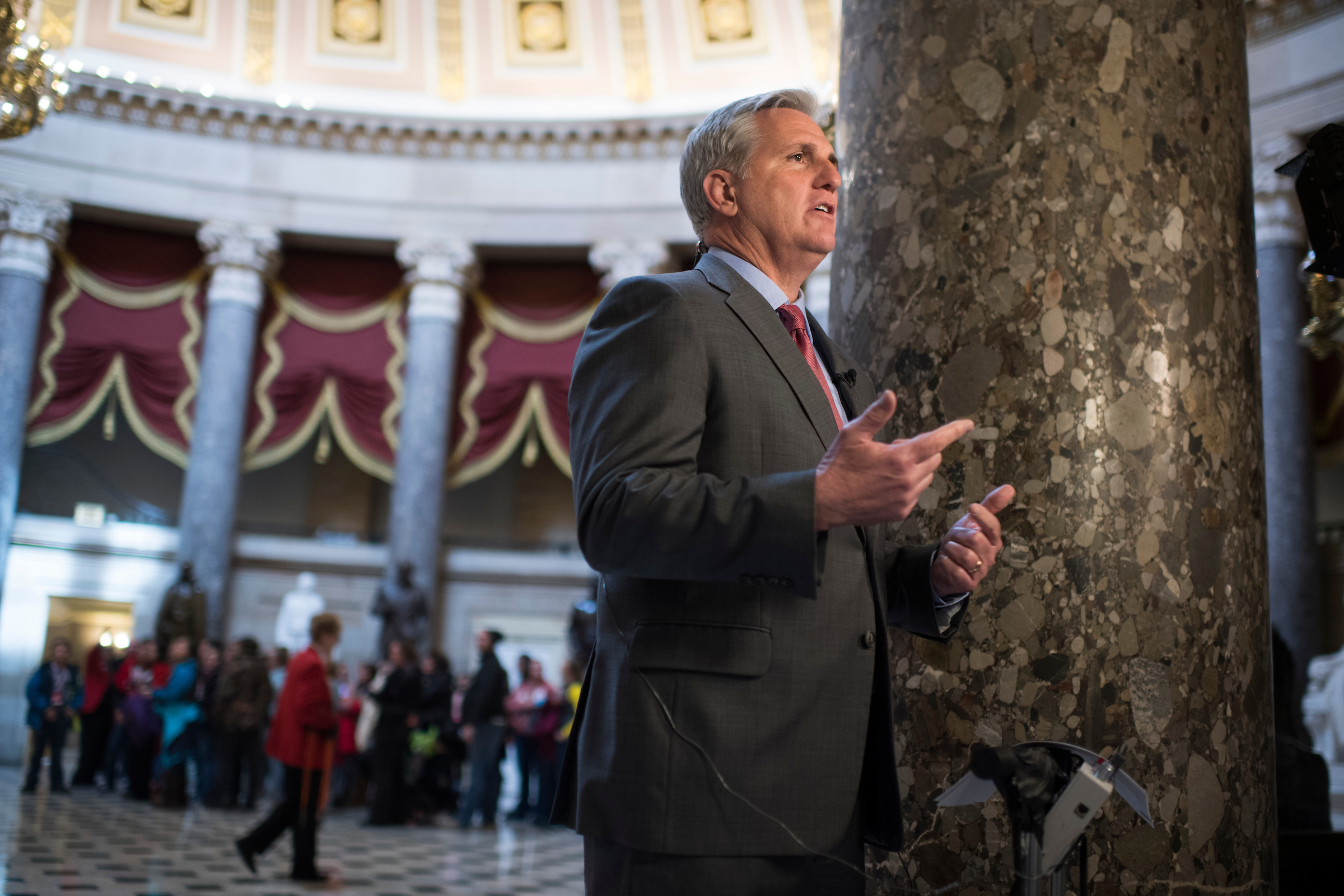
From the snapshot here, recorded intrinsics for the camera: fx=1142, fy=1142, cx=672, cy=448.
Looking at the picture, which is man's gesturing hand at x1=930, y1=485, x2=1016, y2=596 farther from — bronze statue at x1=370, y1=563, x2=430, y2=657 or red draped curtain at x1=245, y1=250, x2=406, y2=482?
red draped curtain at x1=245, y1=250, x2=406, y2=482

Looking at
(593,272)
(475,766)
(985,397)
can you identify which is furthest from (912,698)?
(593,272)

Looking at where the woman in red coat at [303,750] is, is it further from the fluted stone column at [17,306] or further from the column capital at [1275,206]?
the column capital at [1275,206]

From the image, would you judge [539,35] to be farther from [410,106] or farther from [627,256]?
[627,256]

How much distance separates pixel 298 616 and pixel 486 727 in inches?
223

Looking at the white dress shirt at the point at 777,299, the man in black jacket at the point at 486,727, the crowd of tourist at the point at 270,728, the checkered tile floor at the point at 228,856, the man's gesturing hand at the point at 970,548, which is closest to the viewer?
the man's gesturing hand at the point at 970,548

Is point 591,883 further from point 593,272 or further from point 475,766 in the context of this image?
point 593,272

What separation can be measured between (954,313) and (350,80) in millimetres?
17606

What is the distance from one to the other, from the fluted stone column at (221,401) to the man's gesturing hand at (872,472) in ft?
50.1

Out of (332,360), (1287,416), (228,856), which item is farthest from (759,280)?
(332,360)

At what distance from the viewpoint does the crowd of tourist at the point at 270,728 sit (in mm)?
9852

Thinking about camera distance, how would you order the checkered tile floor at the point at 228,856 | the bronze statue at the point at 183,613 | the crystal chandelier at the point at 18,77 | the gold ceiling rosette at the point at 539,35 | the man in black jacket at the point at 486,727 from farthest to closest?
1. the gold ceiling rosette at the point at 539,35
2. the bronze statue at the point at 183,613
3. the man in black jacket at the point at 486,727
4. the crystal chandelier at the point at 18,77
5. the checkered tile floor at the point at 228,856

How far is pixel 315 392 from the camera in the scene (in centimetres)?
1719

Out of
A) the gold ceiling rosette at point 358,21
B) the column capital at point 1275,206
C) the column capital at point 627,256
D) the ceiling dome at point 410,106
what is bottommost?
the column capital at point 1275,206

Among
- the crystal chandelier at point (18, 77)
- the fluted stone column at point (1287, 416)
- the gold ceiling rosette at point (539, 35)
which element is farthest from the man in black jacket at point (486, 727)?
the gold ceiling rosette at point (539, 35)
